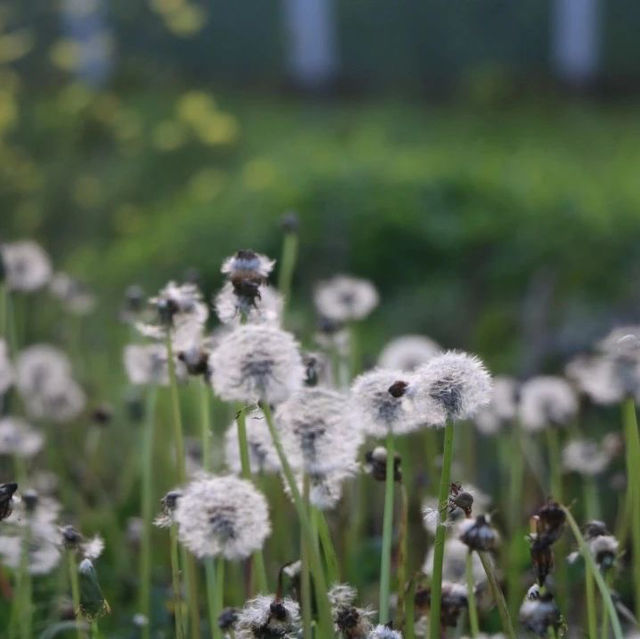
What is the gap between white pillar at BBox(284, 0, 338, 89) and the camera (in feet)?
44.2

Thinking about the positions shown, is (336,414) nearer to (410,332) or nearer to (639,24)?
(410,332)

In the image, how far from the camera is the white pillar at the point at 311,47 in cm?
1348

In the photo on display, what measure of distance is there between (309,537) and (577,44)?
13.4 m

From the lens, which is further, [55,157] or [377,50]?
[377,50]

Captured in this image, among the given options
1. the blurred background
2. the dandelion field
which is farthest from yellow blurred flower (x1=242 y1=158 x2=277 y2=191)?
the dandelion field

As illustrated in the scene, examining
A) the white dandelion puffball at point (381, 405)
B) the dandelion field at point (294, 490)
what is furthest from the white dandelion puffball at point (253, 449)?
the white dandelion puffball at point (381, 405)

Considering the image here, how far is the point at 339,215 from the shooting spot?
5.39 metres

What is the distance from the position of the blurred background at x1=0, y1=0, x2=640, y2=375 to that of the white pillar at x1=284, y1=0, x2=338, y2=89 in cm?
148

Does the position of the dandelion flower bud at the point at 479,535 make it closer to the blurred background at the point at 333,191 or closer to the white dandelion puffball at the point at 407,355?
the blurred background at the point at 333,191

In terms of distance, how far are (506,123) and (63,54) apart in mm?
5884

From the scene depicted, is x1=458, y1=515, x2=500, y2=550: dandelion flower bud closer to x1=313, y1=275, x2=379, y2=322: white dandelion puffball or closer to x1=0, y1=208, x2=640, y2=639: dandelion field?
x1=0, y1=208, x2=640, y2=639: dandelion field

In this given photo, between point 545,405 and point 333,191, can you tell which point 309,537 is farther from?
point 333,191

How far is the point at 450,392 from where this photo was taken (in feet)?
3.76

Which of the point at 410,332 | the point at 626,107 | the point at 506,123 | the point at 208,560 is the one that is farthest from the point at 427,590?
the point at 626,107
